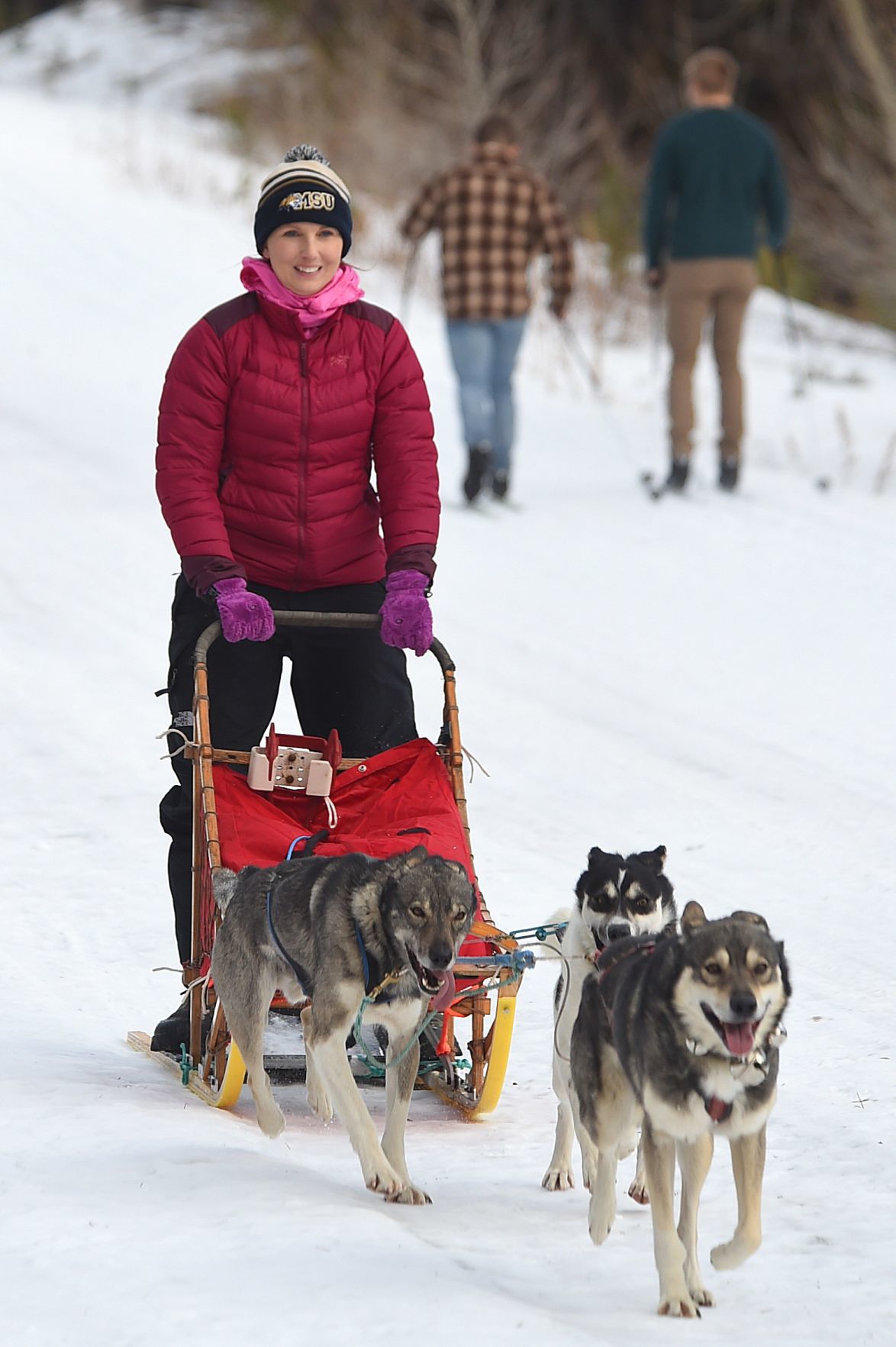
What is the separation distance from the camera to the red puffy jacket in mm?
4039

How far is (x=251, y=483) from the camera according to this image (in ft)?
13.5

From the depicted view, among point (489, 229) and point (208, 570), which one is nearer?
point (208, 570)

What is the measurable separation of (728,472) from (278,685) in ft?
22.6

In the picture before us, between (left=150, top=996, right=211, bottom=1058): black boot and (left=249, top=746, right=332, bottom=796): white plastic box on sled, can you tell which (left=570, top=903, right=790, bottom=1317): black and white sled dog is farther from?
(left=150, top=996, right=211, bottom=1058): black boot

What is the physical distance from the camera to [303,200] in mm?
4031

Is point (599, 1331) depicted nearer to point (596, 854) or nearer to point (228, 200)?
point (596, 854)

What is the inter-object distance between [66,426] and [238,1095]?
338 inches

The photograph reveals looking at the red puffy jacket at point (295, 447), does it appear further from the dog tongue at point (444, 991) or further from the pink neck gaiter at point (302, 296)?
the dog tongue at point (444, 991)

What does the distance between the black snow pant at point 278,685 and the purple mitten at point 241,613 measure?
216 millimetres

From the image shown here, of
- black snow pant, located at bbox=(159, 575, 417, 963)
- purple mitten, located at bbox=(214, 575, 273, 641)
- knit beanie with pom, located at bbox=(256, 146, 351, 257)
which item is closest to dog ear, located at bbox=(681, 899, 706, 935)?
purple mitten, located at bbox=(214, 575, 273, 641)

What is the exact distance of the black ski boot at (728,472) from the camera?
35.2 ft

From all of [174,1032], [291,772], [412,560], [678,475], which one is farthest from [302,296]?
[678,475]

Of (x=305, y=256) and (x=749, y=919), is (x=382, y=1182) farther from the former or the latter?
(x=305, y=256)

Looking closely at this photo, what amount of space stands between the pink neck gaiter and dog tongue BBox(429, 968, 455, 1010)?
1568 millimetres
